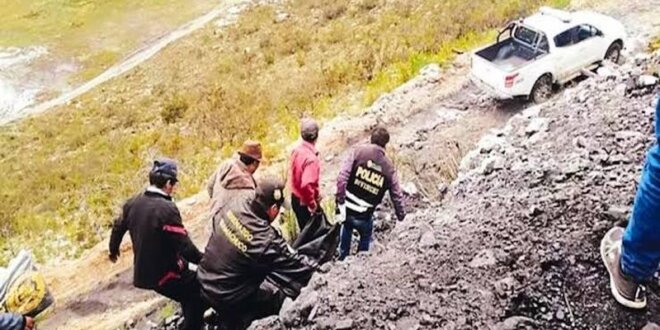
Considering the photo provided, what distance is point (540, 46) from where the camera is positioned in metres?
13.7

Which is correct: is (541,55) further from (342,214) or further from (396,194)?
(342,214)

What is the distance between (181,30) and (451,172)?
20.9 m

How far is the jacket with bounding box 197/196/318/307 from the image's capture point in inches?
229

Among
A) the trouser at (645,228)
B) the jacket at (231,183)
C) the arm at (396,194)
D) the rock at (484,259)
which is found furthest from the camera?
the arm at (396,194)

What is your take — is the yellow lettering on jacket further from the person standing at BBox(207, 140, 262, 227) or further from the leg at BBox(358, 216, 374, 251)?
the person standing at BBox(207, 140, 262, 227)

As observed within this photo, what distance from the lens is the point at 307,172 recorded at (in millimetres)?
7719

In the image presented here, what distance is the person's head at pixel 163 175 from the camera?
6.46 meters

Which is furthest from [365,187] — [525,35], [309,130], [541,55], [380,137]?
[525,35]

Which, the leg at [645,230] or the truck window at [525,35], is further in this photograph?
the truck window at [525,35]

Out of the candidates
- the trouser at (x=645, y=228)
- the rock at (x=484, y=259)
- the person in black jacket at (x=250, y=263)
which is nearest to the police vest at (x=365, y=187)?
the person in black jacket at (x=250, y=263)

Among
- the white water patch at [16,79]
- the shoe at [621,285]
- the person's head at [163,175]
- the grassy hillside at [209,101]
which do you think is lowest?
the white water patch at [16,79]

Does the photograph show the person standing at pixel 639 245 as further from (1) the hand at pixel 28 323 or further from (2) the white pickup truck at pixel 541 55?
(2) the white pickup truck at pixel 541 55

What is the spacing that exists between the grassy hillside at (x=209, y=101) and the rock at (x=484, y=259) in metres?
8.61

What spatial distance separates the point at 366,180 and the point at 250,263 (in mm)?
2012
